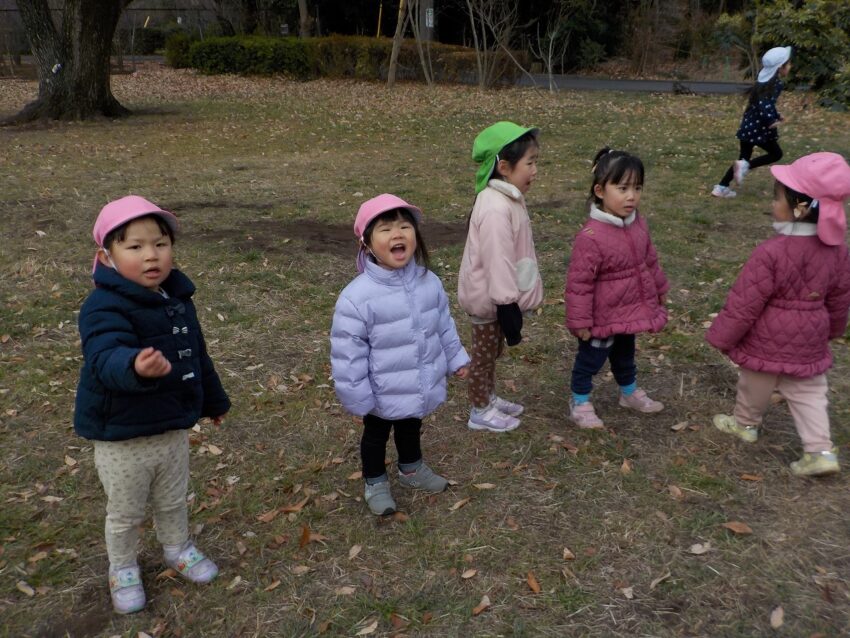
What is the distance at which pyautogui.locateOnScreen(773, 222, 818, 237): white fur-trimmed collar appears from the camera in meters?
3.36

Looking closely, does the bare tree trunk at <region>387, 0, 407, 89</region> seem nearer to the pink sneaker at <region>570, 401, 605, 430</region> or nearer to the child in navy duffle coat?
the pink sneaker at <region>570, 401, 605, 430</region>

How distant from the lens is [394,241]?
2.98 m

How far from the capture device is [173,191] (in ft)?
30.6

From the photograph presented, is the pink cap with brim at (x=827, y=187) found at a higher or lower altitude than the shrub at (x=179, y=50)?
lower

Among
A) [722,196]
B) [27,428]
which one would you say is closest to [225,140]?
[722,196]

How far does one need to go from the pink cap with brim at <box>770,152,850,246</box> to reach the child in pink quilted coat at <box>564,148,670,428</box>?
715 millimetres

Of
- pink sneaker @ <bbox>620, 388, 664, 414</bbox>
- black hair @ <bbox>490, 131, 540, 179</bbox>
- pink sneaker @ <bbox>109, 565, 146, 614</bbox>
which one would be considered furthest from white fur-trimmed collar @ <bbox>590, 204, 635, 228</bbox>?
pink sneaker @ <bbox>109, 565, 146, 614</bbox>

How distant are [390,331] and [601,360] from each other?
1399 millimetres

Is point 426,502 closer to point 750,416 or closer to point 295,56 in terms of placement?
point 750,416

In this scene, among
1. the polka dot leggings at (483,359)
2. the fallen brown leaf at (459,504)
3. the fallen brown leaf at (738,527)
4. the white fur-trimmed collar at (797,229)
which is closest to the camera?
the fallen brown leaf at (738,527)

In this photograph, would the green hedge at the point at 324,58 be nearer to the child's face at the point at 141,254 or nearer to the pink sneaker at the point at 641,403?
the pink sneaker at the point at 641,403

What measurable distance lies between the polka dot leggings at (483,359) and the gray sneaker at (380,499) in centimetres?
A: 83

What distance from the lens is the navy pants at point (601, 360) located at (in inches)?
154

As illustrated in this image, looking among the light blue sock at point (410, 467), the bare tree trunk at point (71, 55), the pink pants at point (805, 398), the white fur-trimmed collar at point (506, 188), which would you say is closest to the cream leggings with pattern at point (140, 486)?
the light blue sock at point (410, 467)
